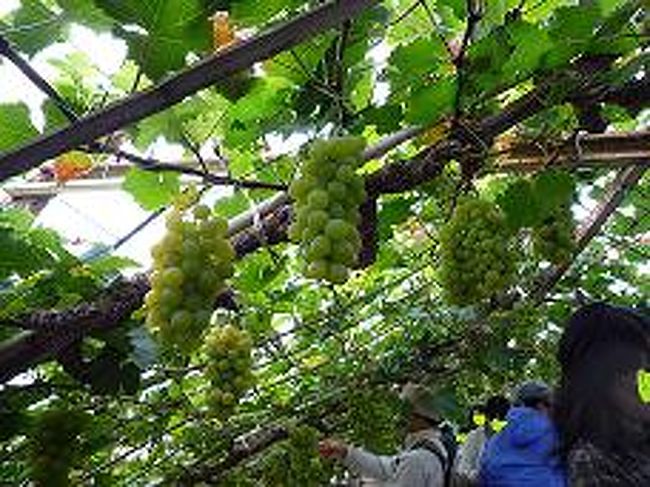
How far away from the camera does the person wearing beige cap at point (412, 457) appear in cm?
459

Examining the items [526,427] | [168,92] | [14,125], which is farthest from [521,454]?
[168,92]

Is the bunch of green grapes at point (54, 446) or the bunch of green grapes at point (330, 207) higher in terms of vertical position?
the bunch of green grapes at point (54, 446)

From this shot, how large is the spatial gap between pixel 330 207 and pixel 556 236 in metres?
1.01

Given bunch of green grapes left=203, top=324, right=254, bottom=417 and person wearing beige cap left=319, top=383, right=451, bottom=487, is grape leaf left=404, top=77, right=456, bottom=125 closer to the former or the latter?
bunch of green grapes left=203, top=324, right=254, bottom=417

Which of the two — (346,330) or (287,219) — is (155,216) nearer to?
(287,219)

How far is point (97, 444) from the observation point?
3.68 meters

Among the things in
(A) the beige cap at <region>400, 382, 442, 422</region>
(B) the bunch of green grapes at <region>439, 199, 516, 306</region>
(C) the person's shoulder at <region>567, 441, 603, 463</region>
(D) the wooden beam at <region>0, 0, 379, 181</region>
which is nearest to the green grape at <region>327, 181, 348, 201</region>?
(D) the wooden beam at <region>0, 0, 379, 181</region>

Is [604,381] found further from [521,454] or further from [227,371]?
[521,454]

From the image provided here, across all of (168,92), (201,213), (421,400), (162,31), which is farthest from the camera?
(421,400)

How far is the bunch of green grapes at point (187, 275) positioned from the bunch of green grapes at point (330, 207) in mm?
148

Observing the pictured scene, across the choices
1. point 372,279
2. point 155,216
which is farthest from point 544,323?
point 155,216

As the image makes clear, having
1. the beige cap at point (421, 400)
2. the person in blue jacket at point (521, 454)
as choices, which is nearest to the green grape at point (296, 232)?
the person in blue jacket at point (521, 454)

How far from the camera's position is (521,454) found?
3.59m

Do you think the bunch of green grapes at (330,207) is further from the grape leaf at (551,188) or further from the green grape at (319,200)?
the grape leaf at (551,188)
